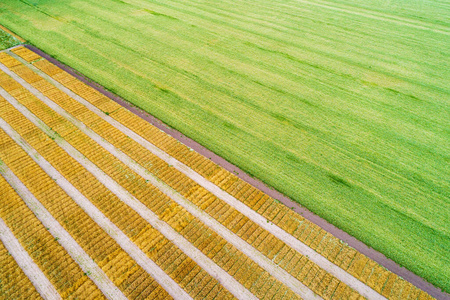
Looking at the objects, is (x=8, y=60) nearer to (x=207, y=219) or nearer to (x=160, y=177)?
(x=160, y=177)

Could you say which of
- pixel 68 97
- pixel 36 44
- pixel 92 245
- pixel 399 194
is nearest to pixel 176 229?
pixel 92 245

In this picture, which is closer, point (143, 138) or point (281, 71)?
point (143, 138)

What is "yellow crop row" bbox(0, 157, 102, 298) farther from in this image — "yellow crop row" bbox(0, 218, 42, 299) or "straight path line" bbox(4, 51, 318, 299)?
"straight path line" bbox(4, 51, 318, 299)

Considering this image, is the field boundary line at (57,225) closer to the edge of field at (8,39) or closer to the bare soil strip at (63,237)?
the bare soil strip at (63,237)

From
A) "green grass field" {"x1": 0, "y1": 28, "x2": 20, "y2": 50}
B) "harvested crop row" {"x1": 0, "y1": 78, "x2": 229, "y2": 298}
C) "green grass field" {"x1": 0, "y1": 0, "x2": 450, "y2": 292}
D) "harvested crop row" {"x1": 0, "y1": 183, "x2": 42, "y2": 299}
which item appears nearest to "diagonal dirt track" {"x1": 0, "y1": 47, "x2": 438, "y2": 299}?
"harvested crop row" {"x1": 0, "y1": 78, "x2": 229, "y2": 298}

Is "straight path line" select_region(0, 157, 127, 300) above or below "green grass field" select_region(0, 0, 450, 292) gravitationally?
below

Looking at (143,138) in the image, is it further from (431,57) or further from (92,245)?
(431,57)
